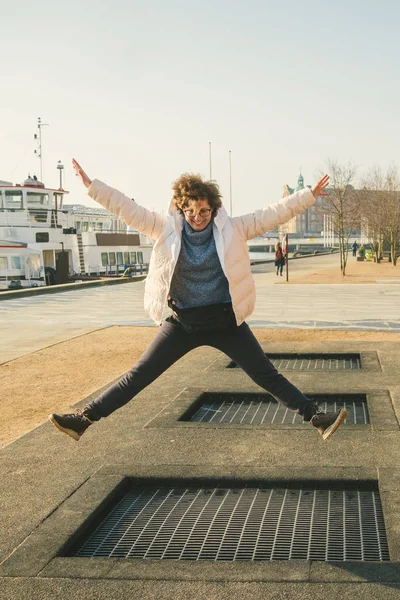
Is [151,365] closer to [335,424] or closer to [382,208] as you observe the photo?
[335,424]

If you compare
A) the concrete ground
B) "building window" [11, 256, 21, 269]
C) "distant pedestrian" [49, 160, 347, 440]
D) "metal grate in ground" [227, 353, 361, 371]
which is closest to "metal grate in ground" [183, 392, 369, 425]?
the concrete ground

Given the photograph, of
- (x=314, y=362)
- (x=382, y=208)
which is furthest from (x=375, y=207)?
(x=314, y=362)

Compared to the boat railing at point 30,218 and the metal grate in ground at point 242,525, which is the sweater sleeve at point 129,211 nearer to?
the metal grate in ground at point 242,525

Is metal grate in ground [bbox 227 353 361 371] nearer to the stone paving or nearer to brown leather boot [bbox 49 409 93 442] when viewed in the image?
the stone paving

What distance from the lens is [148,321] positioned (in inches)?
603

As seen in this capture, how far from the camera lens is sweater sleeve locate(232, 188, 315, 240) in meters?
4.36

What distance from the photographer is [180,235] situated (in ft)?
13.8

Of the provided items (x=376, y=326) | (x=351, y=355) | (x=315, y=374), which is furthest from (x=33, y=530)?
(x=376, y=326)

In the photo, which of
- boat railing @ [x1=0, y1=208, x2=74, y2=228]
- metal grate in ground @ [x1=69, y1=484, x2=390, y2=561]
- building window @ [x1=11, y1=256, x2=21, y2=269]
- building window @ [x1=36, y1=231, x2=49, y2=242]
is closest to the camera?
metal grate in ground @ [x1=69, y1=484, x2=390, y2=561]

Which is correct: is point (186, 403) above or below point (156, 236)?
below

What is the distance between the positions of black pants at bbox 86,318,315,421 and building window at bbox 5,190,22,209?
40.2 metres

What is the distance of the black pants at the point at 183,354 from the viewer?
14.0ft

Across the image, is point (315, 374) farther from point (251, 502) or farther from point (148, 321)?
point (148, 321)

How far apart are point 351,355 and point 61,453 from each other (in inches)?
217
